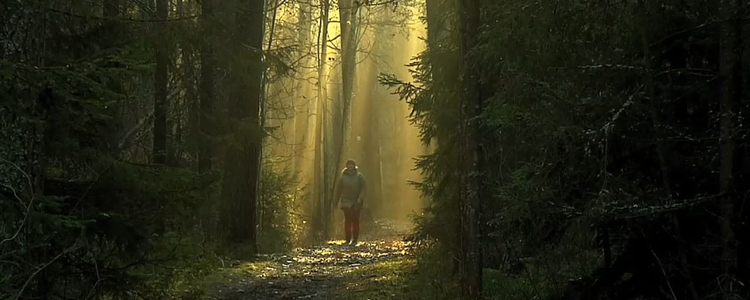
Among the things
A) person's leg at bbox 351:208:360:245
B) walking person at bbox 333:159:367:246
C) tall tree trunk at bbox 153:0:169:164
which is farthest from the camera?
person's leg at bbox 351:208:360:245

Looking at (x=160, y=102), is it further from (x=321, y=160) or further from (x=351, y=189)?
(x=321, y=160)

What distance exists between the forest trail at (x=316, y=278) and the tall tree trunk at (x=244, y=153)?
721 mm

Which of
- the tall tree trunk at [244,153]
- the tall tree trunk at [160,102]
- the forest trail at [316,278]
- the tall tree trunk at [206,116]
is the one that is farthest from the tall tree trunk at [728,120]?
the tall tree trunk at [244,153]

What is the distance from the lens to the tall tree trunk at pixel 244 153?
1305 centimetres

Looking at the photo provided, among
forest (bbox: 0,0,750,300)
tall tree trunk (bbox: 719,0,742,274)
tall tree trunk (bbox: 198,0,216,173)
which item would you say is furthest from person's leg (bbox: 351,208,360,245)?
tall tree trunk (bbox: 719,0,742,274)

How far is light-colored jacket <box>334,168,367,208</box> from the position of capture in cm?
1858

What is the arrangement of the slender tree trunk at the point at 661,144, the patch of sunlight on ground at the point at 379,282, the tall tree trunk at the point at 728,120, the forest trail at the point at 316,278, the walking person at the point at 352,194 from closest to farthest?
the tall tree trunk at the point at 728,120
the slender tree trunk at the point at 661,144
the patch of sunlight on ground at the point at 379,282
the forest trail at the point at 316,278
the walking person at the point at 352,194

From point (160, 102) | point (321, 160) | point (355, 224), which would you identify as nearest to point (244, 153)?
point (160, 102)

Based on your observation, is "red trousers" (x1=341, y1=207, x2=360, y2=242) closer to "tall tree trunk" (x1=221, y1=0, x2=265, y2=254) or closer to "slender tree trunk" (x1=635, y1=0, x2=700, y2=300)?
"tall tree trunk" (x1=221, y1=0, x2=265, y2=254)

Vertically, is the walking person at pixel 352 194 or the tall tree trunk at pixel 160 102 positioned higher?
the tall tree trunk at pixel 160 102

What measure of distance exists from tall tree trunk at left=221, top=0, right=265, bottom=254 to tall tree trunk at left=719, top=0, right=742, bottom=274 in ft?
30.2

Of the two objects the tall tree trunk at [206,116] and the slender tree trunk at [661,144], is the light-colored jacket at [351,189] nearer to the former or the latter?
the tall tree trunk at [206,116]

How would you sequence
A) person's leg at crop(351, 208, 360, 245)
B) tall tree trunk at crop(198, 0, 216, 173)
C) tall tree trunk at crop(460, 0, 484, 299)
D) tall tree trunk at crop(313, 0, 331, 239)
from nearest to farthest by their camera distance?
tall tree trunk at crop(460, 0, 484, 299) < tall tree trunk at crop(198, 0, 216, 173) < person's leg at crop(351, 208, 360, 245) < tall tree trunk at crop(313, 0, 331, 239)

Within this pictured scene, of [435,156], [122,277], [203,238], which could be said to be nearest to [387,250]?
[203,238]
